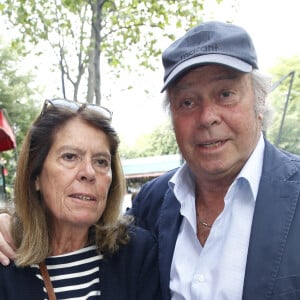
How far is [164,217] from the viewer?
2.48 metres

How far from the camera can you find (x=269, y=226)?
188cm

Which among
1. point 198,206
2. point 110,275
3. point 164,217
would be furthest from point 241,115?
point 110,275

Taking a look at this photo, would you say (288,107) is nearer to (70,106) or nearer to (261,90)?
(261,90)

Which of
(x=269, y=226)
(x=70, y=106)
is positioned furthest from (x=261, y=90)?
(x=70, y=106)

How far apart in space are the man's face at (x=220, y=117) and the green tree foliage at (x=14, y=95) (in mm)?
20981

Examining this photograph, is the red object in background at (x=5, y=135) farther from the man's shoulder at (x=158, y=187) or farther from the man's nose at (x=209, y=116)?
the man's nose at (x=209, y=116)

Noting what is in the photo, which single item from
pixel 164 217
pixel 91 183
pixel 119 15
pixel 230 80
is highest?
pixel 119 15

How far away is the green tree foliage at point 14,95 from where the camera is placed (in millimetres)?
22328

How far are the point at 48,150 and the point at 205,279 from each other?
1.12m

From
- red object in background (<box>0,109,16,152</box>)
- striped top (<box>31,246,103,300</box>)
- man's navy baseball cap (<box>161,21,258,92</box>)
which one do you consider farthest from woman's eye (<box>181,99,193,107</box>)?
red object in background (<box>0,109,16,152</box>)

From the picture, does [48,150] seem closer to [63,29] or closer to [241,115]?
[241,115]

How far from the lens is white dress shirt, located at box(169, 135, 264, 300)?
6.37 ft

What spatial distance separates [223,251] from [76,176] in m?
0.88

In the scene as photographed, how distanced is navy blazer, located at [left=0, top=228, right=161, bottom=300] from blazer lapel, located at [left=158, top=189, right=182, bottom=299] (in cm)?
12
